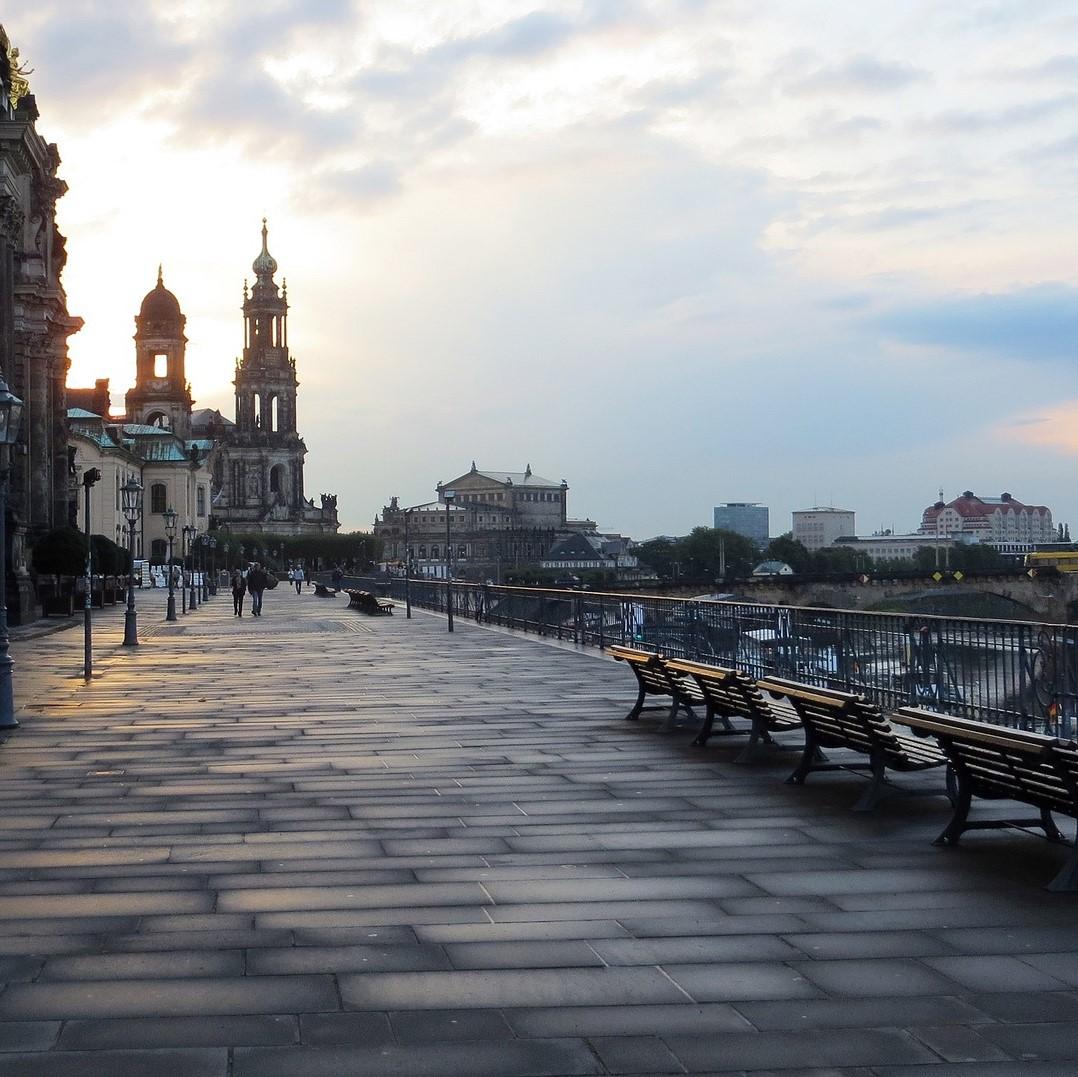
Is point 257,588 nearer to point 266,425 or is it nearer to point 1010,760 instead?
Result: point 1010,760

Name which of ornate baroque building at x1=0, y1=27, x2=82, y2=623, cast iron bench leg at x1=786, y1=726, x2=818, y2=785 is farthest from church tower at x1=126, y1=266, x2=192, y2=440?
cast iron bench leg at x1=786, y1=726, x2=818, y2=785

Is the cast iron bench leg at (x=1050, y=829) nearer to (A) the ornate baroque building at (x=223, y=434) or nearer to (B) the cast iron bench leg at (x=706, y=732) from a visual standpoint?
(B) the cast iron bench leg at (x=706, y=732)

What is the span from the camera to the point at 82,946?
652 cm

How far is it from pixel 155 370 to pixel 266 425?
63.0 feet

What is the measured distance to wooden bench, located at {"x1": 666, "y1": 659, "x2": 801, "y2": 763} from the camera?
1234 centimetres

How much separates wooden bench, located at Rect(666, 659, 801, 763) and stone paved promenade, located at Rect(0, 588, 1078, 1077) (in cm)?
37

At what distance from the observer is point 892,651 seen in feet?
51.2

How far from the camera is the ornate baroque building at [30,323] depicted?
129ft

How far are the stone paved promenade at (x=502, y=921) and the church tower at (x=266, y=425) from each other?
161027mm

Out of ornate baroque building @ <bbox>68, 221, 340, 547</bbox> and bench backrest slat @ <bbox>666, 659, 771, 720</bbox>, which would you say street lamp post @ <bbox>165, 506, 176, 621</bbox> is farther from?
ornate baroque building @ <bbox>68, 221, 340, 547</bbox>

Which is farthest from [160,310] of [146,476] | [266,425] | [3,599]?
[3,599]

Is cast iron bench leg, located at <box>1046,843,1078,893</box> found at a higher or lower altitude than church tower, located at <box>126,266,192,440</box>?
lower

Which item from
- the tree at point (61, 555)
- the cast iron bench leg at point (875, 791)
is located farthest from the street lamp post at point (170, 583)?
the cast iron bench leg at point (875, 791)

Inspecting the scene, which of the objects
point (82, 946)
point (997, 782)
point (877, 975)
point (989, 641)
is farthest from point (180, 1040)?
point (989, 641)
